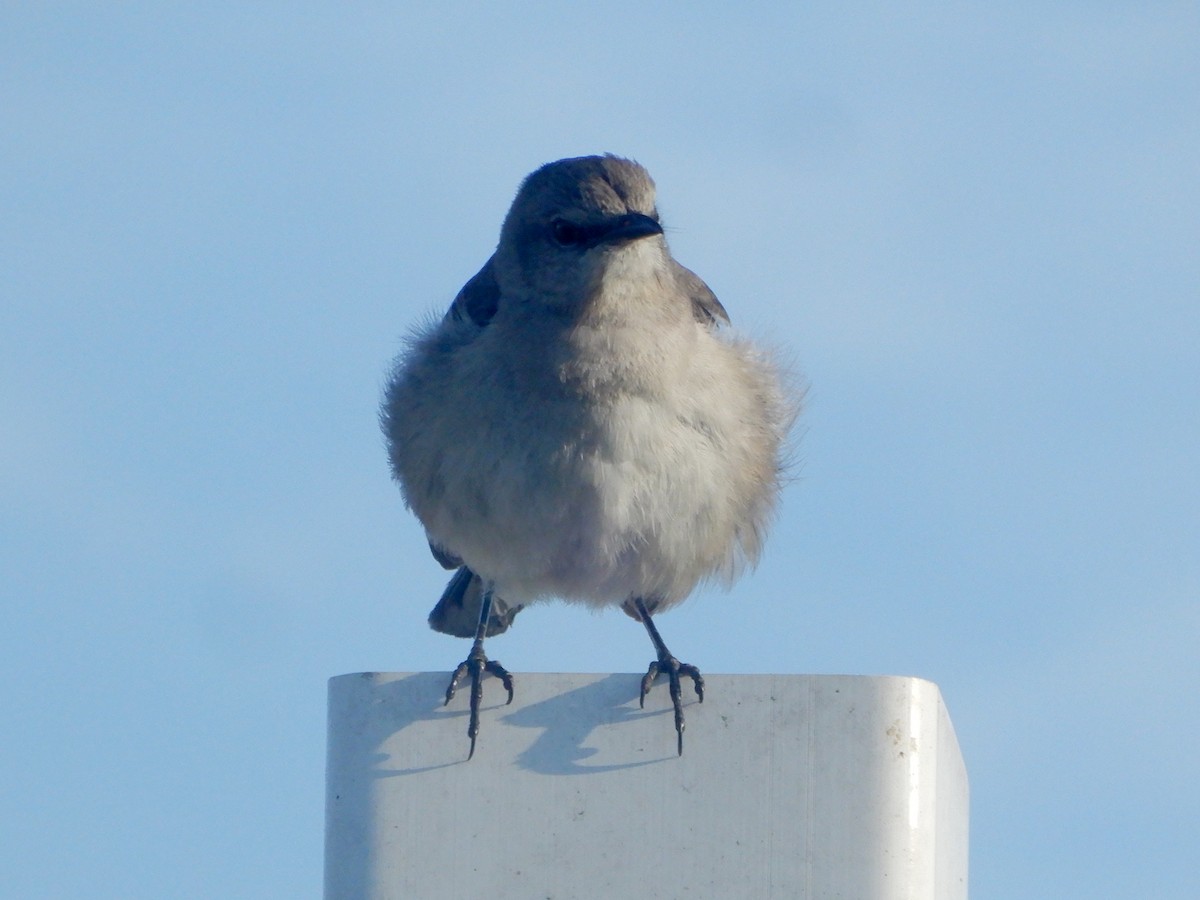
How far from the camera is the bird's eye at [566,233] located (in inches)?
282

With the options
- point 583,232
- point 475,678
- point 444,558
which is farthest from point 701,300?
point 475,678

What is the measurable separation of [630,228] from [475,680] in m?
2.59

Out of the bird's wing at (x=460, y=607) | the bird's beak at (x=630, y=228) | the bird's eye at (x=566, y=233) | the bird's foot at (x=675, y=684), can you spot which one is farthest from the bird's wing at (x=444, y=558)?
the bird's foot at (x=675, y=684)

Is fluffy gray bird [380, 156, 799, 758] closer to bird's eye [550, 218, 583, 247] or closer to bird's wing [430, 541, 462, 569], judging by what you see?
bird's eye [550, 218, 583, 247]

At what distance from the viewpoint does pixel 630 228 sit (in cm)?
692

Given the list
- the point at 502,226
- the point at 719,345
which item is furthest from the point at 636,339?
the point at 502,226

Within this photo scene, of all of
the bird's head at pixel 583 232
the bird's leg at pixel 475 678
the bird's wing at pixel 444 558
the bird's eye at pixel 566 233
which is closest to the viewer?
the bird's leg at pixel 475 678

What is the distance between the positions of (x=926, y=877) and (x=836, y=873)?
230 millimetres

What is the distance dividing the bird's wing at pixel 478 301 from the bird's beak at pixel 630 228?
0.66 m

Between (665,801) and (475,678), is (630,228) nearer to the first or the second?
(475,678)

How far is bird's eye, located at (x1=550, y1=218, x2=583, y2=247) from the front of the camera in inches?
282

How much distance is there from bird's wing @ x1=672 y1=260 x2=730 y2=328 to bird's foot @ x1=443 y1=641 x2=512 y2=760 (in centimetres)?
261

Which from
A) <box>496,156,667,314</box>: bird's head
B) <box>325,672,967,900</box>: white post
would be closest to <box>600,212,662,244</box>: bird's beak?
<box>496,156,667,314</box>: bird's head

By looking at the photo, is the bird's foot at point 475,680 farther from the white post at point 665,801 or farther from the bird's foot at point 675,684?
the bird's foot at point 675,684
